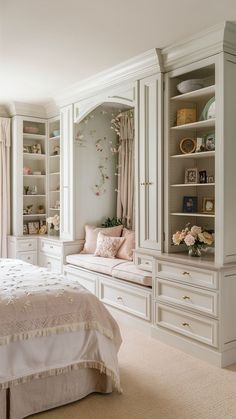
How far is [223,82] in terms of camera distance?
312 centimetres

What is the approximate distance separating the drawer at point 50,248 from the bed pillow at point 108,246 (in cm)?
66

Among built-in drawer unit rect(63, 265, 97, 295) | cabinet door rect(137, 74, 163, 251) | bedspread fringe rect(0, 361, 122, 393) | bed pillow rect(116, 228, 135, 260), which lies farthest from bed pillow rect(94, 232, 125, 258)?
bedspread fringe rect(0, 361, 122, 393)

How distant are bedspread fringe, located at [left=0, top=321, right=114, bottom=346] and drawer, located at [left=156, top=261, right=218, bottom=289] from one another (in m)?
0.96

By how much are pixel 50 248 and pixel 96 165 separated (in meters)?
1.32

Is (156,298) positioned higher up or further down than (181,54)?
further down

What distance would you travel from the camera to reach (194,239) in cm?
340

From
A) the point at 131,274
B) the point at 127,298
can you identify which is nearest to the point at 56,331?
the point at 131,274

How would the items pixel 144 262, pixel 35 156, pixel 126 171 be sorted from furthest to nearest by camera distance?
1. pixel 35 156
2. pixel 126 171
3. pixel 144 262

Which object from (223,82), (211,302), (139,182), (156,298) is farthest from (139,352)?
(223,82)

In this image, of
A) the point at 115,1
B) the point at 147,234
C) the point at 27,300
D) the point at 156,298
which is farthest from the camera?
the point at 147,234

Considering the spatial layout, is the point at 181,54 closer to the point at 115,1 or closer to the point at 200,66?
the point at 200,66

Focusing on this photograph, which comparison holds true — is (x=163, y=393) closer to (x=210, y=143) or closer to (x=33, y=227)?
(x=210, y=143)

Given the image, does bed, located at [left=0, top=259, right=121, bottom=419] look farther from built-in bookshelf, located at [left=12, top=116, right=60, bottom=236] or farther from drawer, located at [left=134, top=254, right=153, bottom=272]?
built-in bookshelf, located at [left=12, top=116, right=60, bottom=236]

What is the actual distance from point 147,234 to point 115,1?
210cm
